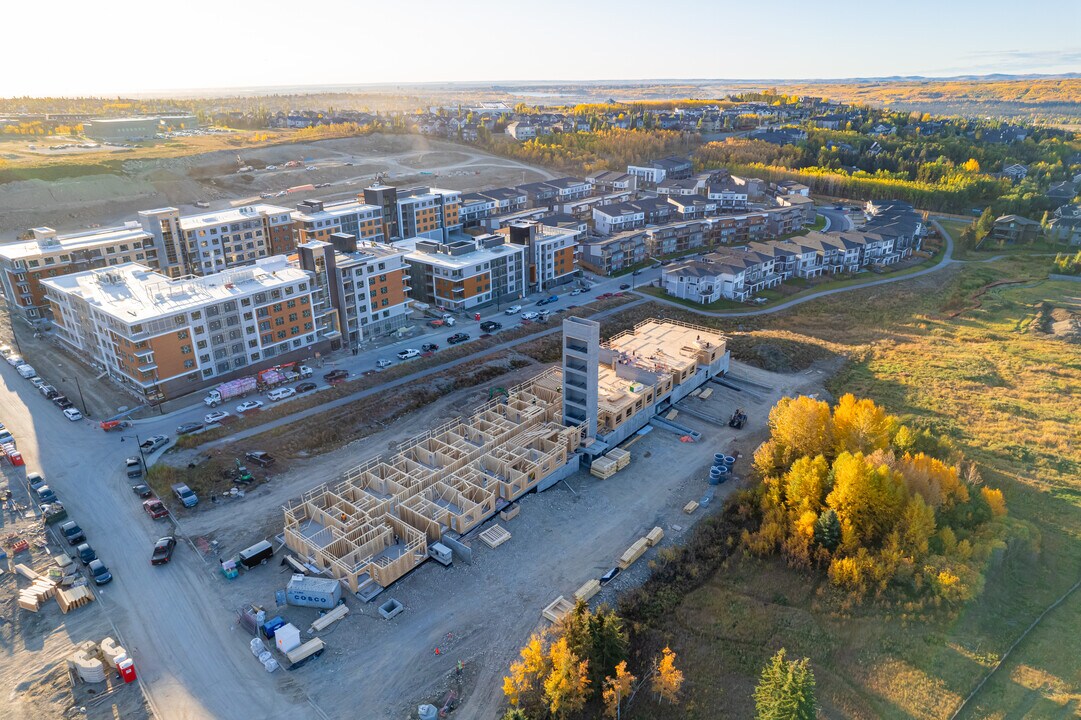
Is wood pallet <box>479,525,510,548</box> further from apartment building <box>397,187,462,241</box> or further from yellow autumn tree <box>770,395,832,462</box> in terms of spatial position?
apartment building <box>397,187,462,241</box>

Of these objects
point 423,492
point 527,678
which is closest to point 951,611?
point 527,678

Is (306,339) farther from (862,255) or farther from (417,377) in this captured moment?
(862,255)

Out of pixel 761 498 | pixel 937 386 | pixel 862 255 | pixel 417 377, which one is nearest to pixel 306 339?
pixel 417 377

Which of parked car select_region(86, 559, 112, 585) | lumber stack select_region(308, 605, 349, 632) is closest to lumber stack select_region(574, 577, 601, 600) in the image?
lumber stack select_region(308, 605, 349, 632)

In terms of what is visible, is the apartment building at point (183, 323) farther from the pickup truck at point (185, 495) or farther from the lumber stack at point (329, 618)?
the lumber stack at point (329, 618)

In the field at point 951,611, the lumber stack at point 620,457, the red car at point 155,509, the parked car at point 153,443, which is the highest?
the parked car at point 153,443

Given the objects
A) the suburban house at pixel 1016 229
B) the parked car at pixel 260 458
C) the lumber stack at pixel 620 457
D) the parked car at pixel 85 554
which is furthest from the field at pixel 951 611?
the suburban house at pixel 1016 229

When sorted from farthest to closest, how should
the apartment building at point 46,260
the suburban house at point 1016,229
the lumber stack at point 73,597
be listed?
1. the suburban house at point 1016,229
2. the apartment building at point 46,260
3. the lumber stack at point 73,597
